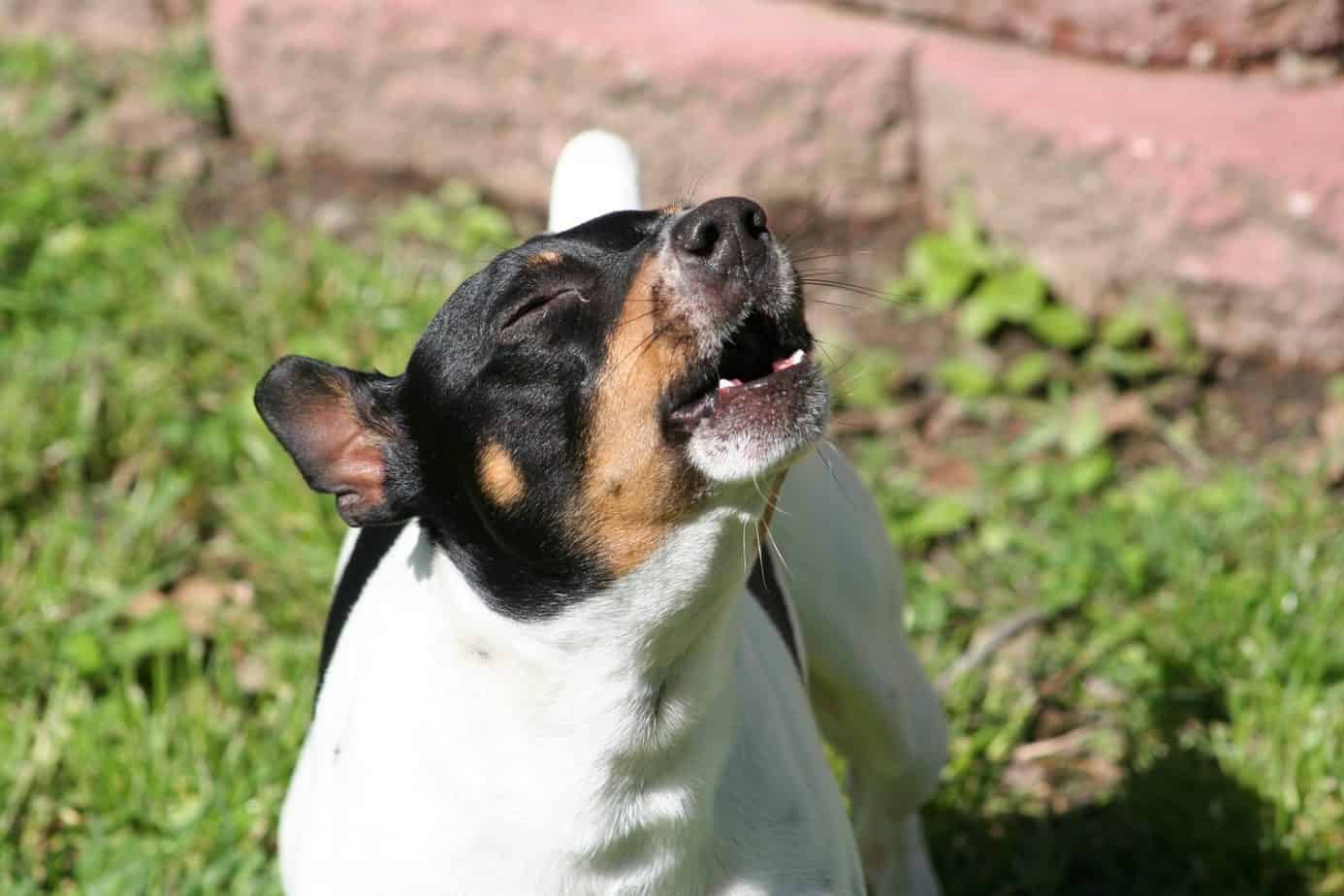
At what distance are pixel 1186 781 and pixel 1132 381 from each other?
151 centimetres

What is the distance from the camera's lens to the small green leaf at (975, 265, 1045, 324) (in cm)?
513

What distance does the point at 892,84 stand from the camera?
5.24 m

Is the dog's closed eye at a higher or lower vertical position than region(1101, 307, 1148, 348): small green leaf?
higher

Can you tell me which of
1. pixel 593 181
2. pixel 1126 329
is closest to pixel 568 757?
pixel 593 181

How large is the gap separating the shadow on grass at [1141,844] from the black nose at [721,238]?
6.19 ft

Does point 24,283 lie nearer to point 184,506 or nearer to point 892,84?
point 184,506

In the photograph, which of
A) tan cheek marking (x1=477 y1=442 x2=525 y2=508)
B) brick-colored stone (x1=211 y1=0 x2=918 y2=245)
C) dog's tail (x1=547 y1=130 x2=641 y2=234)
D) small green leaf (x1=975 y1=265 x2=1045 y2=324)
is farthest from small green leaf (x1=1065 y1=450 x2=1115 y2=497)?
tan cheek marking (x1=477 y1=442 x2=525 y2=508)

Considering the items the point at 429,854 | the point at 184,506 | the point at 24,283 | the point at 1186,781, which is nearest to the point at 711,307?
the point at 429,854

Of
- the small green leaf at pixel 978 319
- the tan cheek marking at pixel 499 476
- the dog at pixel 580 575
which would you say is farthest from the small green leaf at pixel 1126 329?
the tan cheek marking at pixel 499 476

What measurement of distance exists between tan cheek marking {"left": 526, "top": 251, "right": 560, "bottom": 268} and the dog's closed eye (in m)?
0.05

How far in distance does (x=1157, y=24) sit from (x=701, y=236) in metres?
2.93

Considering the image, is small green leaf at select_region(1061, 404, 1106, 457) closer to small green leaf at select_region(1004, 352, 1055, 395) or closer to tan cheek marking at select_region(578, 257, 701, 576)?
small green leaf at select_region(1004, 352, 1055, 395)

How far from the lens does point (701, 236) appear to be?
2406 millimetres

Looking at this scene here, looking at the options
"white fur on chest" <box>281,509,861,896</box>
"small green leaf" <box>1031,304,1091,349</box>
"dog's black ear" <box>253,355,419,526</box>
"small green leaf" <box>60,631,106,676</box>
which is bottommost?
"small green leaf" <box>1031,304,1091,349</box>
